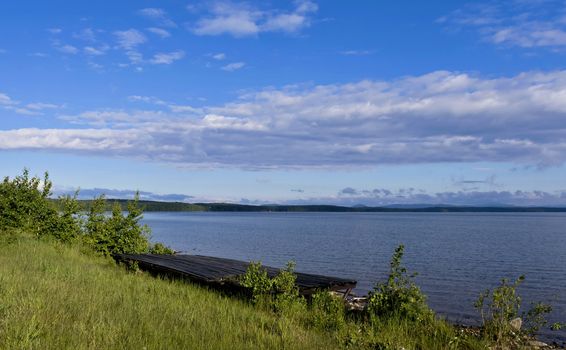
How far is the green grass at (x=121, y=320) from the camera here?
6969mm

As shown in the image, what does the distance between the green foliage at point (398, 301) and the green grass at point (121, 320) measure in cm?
291

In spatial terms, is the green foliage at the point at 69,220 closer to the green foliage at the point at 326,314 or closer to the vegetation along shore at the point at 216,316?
the vegetation along shore at the point at 216,316

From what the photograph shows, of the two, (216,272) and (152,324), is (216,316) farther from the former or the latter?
(216,272)

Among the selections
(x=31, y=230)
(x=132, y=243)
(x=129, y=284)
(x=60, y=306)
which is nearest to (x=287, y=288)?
(x=129, y=284)

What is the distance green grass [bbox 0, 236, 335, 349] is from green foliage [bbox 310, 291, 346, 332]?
2.83 feet

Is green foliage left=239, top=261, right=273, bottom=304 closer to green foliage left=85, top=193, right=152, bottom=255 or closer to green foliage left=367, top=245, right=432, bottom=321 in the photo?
green foliage left=367, top=245, right=432, bottom=321

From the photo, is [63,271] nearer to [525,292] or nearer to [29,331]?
[29,331]

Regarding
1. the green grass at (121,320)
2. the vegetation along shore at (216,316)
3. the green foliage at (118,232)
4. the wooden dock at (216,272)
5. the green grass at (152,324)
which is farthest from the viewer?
the green foliage at (118,232)

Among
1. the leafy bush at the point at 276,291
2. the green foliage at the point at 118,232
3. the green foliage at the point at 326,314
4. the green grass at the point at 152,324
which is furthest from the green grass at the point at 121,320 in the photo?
the green foliage at the point at 118,232

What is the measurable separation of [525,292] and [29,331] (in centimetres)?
3046

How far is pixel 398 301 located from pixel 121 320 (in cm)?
694

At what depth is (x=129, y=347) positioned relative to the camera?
6.78 meters

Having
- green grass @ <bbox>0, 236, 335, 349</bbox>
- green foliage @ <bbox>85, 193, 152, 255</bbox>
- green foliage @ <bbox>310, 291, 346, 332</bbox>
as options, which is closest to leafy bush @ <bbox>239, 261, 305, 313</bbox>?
green foliage @ <bbox>310, 291, 346, 332</bbox>

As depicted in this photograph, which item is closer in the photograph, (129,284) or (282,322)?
(282,322)
